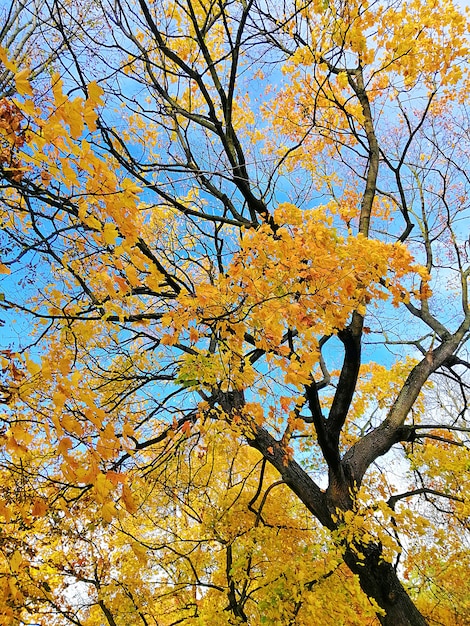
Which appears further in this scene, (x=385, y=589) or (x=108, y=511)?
(x=385, y=589)

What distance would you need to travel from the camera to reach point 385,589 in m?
4.29

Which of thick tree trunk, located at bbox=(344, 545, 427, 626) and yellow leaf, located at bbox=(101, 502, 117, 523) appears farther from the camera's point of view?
thick tree trunk, located at bbox=(344, 545, 427, 626)

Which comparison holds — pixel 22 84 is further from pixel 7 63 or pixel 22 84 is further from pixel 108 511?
pixel 108 511

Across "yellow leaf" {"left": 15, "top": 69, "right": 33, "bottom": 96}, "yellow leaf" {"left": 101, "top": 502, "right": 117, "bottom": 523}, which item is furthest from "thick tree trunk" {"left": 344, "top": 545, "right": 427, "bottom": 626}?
"yellow leaf" {"left": 15, "top": 69, "right": 33, "bottom": 96}

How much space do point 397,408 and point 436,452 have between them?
5.44 feet

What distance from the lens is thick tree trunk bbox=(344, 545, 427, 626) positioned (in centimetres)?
419

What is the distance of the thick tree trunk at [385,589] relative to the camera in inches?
165

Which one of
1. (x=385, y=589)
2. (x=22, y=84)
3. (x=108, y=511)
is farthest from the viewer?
(x=385, y=589)

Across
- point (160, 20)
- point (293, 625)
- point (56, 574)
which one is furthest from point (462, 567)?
point (160, 20)

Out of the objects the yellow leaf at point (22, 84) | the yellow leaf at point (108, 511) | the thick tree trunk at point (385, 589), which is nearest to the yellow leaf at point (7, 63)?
the yellow leaf at point (22, 84)

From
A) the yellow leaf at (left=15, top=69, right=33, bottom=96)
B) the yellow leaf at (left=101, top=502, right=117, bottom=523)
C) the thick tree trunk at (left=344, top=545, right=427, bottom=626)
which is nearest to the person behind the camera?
the yellow leaf at (left=15, top=69, right=33, bottom=96)

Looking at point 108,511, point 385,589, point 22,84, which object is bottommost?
point 385,589

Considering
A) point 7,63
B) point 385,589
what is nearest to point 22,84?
point 7,63

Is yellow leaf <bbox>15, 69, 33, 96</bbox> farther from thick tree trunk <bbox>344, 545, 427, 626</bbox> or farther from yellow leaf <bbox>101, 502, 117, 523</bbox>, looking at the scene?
thick tree trunk <bbox>344, 545, 427, 626</bbox>
